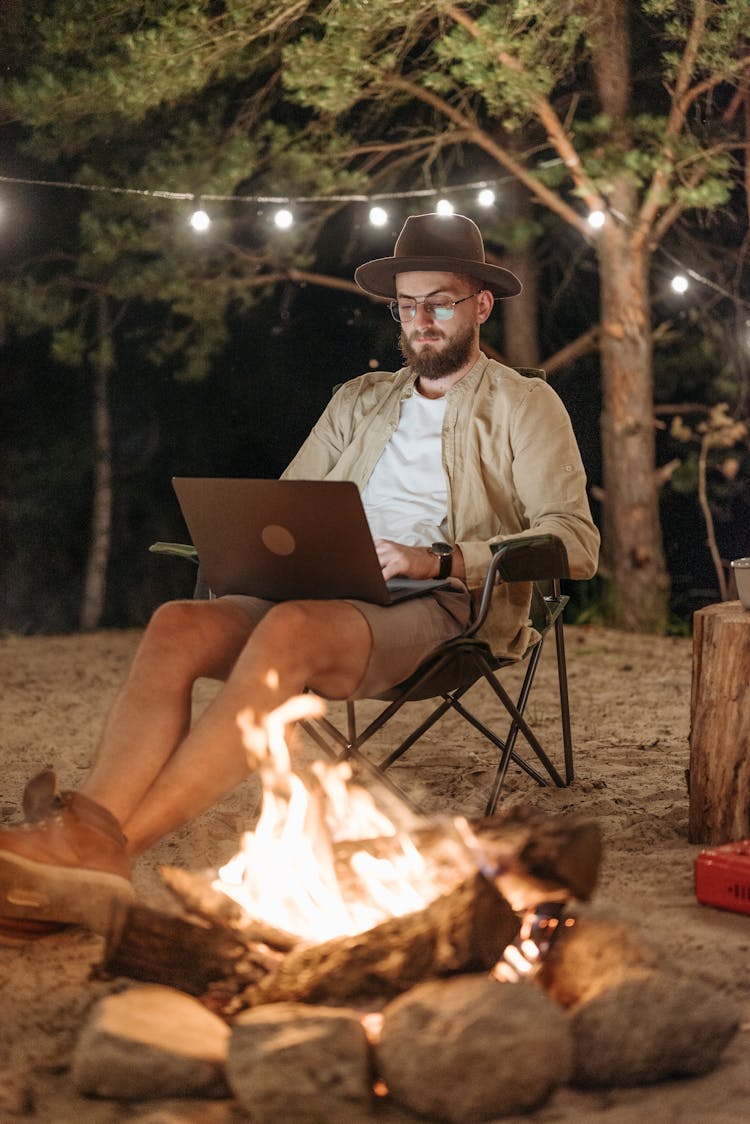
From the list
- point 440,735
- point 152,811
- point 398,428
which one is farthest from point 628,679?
point 152,811

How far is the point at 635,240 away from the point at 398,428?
13.4ft

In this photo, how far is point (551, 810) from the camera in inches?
114

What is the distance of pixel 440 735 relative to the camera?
3912 mm

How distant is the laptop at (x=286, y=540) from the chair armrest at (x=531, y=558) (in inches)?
5.5

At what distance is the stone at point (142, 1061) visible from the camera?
1.53m

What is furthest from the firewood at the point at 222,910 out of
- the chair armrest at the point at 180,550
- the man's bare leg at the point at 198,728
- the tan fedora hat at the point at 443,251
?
the tan fedora hat at the point at 443,251

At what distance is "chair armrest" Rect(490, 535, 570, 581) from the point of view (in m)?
2.54

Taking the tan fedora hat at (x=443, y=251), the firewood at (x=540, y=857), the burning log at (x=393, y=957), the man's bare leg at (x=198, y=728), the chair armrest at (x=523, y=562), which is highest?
the tan fedora hat at (x=443, y=251)

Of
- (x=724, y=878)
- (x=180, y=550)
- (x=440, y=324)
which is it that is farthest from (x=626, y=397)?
(x=724, y=878)

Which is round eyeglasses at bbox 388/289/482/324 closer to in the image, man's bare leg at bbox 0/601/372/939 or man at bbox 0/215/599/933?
man at bbox 0/215/599/933

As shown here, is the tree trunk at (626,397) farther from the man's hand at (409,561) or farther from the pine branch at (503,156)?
the man's hand at (409,561)

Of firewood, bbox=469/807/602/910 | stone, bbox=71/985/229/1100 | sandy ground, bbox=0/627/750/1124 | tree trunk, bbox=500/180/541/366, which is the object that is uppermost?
tree trunk, bbox=500/180/541/366

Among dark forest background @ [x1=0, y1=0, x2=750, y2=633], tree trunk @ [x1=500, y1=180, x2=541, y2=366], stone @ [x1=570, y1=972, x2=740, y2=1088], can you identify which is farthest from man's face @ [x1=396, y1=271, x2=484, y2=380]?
tree trunk @ [x1=500, y1=180, x2=541, y2=366]

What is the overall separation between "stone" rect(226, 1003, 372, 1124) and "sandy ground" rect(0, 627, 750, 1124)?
52 mm
